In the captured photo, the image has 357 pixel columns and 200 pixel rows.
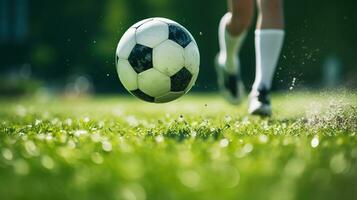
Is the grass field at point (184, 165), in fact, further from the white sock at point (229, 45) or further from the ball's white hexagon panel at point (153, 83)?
the white sock at point (229, 45)

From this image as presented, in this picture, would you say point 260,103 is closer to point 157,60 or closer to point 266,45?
point 266,45

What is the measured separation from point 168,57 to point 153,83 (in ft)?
0.74

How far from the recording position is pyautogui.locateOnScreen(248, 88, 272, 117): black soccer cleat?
491 centimetres

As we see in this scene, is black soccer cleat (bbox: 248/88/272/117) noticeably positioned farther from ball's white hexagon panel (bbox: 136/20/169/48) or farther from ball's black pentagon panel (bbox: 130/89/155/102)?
ball's white hexagon panel (bbox: 136/20/169/48)

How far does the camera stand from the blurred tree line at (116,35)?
26484mm

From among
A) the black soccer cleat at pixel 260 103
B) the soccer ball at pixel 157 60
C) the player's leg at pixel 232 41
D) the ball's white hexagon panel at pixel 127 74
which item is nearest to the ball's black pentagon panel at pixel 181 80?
the soccer ball at pixel 157 60

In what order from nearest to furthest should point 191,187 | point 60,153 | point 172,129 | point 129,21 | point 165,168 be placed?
1. point 191,187
2. point 165,168
3. point 60,153
4. point 172,129
5. point 129,21

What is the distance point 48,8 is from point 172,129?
104ft

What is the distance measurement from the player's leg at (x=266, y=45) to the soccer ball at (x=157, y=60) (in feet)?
2.76

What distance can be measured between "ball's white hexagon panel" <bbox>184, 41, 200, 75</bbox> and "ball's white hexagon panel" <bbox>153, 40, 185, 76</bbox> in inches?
2.7

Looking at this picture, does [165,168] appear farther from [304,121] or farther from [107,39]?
[107,39]

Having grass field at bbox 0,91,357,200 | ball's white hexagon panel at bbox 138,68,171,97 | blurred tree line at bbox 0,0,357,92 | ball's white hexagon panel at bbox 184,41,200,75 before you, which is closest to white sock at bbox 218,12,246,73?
ball's white hexagon panel at bbox 184,41,200,75

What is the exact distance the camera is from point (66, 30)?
33594mm

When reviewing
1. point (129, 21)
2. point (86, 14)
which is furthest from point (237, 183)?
point (86, 14)
